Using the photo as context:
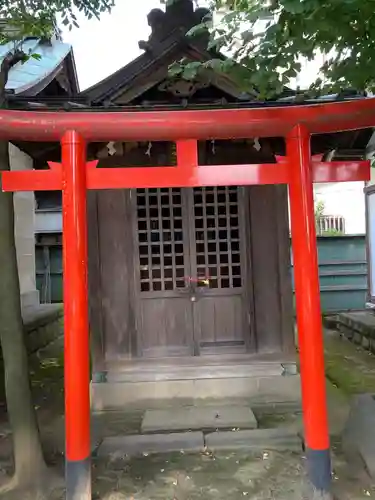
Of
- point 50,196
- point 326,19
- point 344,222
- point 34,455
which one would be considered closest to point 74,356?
point 34,455

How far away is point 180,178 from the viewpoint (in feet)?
13.3

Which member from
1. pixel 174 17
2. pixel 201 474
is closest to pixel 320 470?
pixel 201 474

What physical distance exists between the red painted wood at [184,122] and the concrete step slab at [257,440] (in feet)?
11.0

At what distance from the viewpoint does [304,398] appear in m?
4.07

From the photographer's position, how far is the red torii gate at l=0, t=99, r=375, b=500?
3947mm

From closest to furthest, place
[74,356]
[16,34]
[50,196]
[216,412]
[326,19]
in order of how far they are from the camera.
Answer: [326,19] < [74,356] < [16,34] < [216,412] < [50,196]

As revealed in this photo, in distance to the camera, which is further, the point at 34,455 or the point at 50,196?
the point at 50,196

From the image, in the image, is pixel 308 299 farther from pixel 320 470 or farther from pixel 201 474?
pixel 201 474

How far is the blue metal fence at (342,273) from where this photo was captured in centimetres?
1462

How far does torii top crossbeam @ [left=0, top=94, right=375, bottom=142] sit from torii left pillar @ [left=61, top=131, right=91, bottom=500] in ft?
0.50

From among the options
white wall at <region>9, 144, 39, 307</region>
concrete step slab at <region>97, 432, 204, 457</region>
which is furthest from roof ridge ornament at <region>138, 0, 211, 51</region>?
white wall at <region>9, 144, 39, 307</region>

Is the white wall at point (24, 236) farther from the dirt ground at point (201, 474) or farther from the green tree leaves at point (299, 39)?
the green tree leaves at point (299, 39)

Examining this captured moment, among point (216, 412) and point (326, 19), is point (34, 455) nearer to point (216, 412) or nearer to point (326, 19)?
point (216, 412)

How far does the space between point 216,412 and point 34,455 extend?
2469 mm
